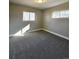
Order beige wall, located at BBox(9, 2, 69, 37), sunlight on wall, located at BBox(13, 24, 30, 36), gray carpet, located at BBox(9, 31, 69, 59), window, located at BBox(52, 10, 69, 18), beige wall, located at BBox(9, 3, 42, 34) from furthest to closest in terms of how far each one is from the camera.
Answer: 1. sunlight on wall, located at BBox(13, 24, 30, 36)
2. beige wall, located at BBox(9, 3, 42, 34)
3. beige wall, located at BBox(9, 2, 69, 37)
4. window, located at BBox(52, 10, 69, 18)
5. gray carpet, located at BBox(9, 31, 69, 59)

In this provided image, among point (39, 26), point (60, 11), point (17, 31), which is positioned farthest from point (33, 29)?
point (60, 11)

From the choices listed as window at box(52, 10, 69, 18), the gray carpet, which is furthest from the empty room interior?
the gray carpet

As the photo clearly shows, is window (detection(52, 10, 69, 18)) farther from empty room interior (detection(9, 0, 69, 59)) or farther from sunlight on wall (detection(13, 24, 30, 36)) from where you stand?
sunlight on wall (detection(13, 24, 30, 36))

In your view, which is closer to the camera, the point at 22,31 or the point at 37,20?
the point at 22,31

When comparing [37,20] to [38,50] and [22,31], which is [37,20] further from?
[38,50]

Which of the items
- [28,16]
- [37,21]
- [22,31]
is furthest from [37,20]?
[22,31]

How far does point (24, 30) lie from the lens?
Result: 9.42 m

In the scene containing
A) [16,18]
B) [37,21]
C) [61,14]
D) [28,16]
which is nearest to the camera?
[61,14]

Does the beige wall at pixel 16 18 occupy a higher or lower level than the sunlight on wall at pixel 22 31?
higher

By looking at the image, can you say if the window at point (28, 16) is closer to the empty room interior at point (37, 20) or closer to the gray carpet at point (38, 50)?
the empty room interior at point (37, 20)

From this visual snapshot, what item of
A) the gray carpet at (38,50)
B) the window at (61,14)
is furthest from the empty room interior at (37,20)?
the gray carpet at (38,50)
